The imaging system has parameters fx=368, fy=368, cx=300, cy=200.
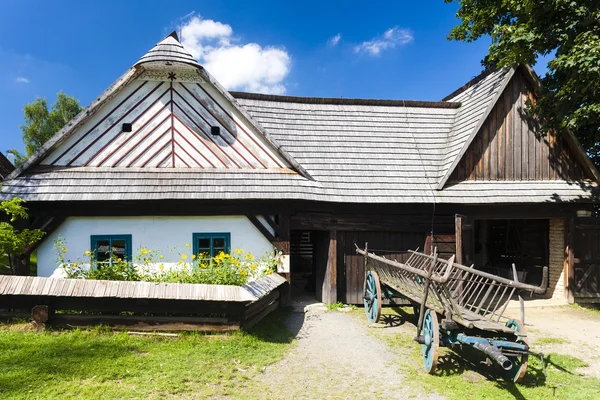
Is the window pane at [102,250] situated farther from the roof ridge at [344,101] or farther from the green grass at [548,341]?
the green grass at [548,341]

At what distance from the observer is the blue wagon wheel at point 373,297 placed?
759 cm

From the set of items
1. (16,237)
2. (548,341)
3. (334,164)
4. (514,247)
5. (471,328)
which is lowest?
(548,341)

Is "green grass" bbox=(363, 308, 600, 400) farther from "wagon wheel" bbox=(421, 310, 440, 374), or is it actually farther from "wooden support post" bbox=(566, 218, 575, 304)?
"wooden support post" bbox=(566, 218, 575, 304)

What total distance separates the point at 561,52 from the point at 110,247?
37.1 ft

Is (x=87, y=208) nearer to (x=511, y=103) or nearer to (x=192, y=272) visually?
(x=192, y=272)

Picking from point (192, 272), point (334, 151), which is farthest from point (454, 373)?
point (334, 151)

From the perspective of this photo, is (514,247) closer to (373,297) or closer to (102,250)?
(373,297)

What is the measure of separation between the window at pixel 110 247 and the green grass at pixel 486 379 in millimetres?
6338

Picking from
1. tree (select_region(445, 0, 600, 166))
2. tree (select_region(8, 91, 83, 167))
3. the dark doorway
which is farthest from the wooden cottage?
tree (select_region(8, 91, 83, 167))

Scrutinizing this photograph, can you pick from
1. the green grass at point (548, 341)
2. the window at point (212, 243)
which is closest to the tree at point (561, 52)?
the green grass at point (548, 341)

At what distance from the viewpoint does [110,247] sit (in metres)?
8.53

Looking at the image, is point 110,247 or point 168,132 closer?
point 110,247

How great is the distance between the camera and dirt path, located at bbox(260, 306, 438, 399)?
491 cm

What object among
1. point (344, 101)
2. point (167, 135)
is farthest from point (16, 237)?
point (344, 101)
